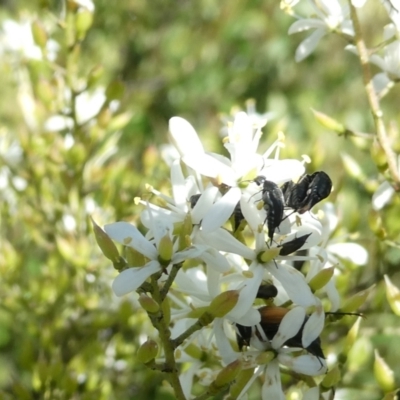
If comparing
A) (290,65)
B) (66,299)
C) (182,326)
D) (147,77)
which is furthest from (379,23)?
(182,326)

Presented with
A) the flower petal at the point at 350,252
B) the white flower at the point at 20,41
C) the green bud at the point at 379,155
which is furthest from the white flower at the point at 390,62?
the white flower at the point at 20,41

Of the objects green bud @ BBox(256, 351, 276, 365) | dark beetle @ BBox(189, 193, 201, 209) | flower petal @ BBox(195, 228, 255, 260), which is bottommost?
green bud @ BBox(256, 351, 276, 365)

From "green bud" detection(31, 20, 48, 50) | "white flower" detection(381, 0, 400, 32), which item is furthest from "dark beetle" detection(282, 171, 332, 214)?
"green bud" detection(31, 20, 48, 50)

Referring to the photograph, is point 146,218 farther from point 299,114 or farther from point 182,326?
point 299,114

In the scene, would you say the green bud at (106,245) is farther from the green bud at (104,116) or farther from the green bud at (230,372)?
the green bud at (104,116)

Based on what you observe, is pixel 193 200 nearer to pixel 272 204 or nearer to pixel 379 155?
pixel 272 204

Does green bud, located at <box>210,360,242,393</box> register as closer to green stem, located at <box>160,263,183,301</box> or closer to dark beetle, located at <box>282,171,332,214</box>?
green stem, located at <box>160,263,183,301</box>
